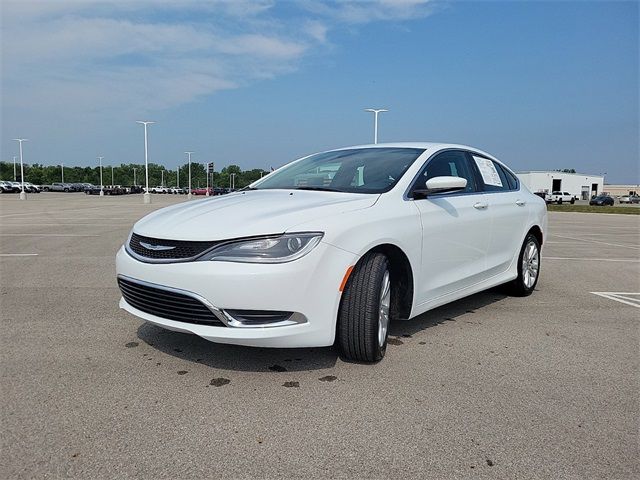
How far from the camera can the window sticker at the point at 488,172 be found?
5023 millimetres

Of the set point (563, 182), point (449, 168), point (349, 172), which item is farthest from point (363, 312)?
point (563, 182)

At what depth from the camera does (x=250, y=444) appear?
96.2 inches

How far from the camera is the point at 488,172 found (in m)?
5.14

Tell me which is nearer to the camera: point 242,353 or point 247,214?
point 247,214

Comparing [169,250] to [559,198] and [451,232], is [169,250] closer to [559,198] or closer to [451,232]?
[451,232]

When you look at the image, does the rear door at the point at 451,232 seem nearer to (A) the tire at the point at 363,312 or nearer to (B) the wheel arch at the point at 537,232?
(A) the tire at the point at 363,312

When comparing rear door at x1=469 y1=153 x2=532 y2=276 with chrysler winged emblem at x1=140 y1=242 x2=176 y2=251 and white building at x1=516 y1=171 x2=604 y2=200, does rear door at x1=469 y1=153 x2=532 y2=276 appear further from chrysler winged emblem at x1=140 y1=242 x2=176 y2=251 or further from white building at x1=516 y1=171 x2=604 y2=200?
white building at x1=516 y1=171 x2=604 y2=200

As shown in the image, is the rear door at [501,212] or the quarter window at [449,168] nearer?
the quarter window at [449,168]

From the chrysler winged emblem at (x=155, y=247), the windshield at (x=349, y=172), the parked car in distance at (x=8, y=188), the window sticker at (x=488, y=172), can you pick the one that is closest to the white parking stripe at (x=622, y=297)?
the window sticker at (x=488, y=172)

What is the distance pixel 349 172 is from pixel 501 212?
5.57 ft

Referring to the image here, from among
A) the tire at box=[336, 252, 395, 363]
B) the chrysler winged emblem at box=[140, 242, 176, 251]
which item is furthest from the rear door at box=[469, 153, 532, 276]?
the chrysler winged emblem at box=[140, 242, 176, 251]

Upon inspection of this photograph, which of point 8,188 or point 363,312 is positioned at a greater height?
point 363,312

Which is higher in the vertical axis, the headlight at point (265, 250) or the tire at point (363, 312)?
the headlight at point (265, 250)

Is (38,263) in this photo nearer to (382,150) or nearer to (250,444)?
(382,150)
